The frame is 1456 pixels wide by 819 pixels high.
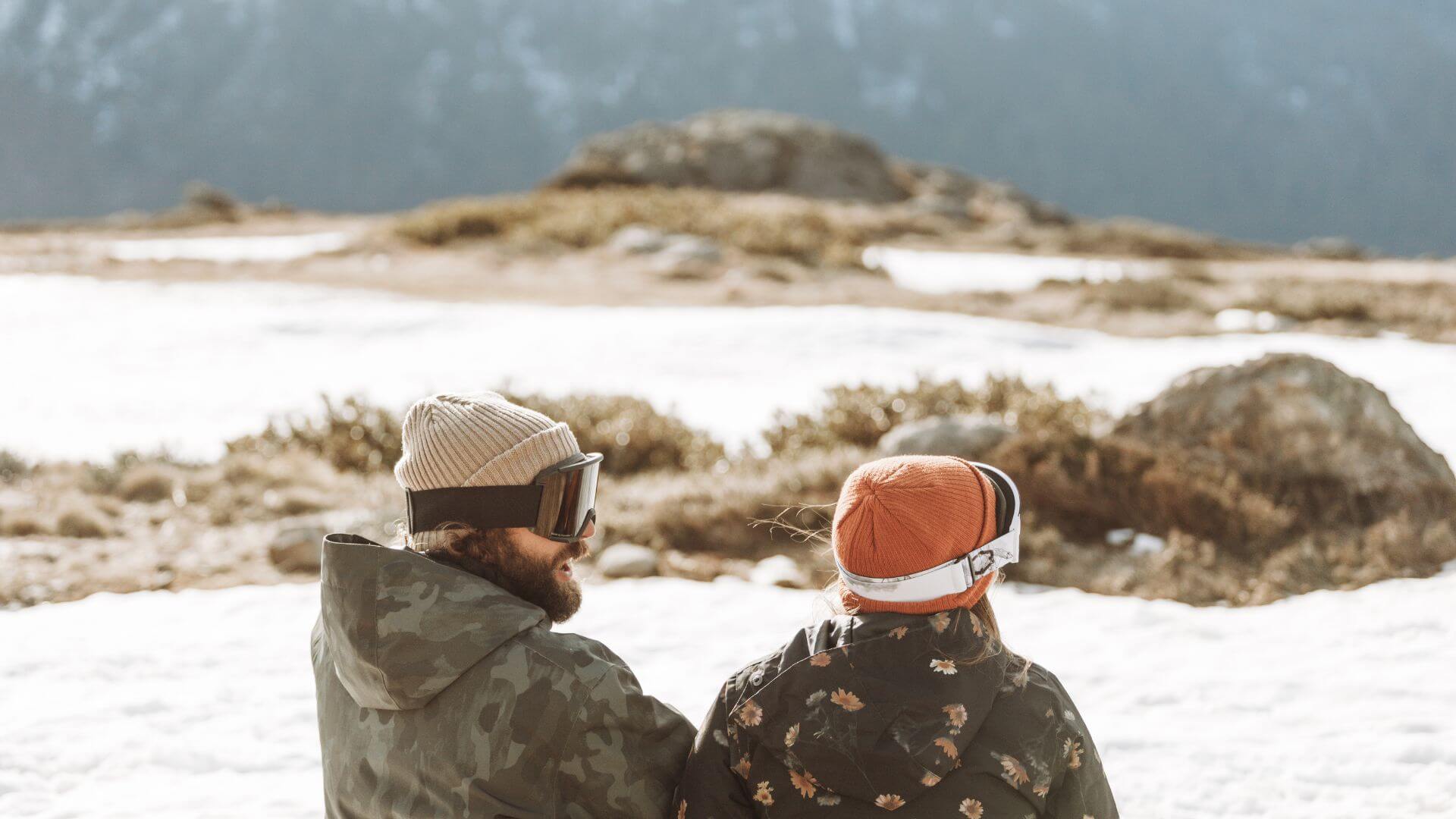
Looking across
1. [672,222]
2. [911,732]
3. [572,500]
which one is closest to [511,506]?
[572,500]

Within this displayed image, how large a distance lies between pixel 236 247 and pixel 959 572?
1042 inches

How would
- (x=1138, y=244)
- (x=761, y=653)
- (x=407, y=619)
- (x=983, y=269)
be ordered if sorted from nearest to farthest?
(x=407, y=619), (x=761, y=653), (x=983, y=269), (x=1138, y=244)

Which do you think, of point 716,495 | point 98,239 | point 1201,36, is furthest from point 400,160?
point 716,495

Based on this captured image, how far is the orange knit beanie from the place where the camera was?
90.1 inches

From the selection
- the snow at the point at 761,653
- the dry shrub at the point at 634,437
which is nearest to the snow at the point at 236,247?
the dry shrub at the point at 634,437

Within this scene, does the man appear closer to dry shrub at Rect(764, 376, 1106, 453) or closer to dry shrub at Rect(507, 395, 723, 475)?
dry shrub at Rect(507, 395, 723, 475)

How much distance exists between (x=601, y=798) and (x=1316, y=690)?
11.9 feet

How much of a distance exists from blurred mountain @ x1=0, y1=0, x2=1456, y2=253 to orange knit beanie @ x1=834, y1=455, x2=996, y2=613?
472 ft

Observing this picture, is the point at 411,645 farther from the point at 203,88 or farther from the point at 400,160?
the point at 203,88

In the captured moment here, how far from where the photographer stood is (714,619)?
19.4ft

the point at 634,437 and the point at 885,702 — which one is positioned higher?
the point at 885,702

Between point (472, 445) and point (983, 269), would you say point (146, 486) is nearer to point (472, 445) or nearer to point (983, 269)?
point (472, 445)

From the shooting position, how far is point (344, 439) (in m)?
9.49

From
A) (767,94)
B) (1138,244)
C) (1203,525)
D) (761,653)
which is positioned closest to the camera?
(761,653)
